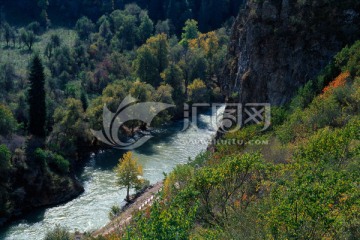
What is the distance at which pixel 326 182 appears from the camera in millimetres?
13297

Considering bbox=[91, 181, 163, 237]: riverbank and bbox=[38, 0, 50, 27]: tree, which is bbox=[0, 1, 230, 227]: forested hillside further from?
bbox=[91, 181, 163, 237]: riverbank

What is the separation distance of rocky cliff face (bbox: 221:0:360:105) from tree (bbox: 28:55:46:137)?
16.3 meters

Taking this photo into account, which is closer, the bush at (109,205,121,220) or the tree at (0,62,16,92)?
the bush at (109,205,121,220)

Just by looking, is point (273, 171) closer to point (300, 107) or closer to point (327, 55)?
point (300, 107)

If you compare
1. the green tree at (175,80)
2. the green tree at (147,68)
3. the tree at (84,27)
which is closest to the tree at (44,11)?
the tree at (84,27)

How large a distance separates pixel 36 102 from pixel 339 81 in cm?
2472

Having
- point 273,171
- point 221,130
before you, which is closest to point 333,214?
point 273,171

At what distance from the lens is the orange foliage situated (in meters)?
26.2

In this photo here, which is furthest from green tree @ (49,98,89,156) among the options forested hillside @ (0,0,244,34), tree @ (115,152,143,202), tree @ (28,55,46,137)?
forested hillside @ (0,0,244,34)

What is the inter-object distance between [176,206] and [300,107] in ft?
48.7

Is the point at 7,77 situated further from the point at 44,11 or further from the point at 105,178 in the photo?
the point at 44,11

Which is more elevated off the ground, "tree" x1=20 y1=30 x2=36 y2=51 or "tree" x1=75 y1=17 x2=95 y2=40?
"tree" x1=75 y1=17 x2=95 y2=40

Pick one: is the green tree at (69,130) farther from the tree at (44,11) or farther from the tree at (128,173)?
the tree at (44,11)

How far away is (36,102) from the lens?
39.5 m
